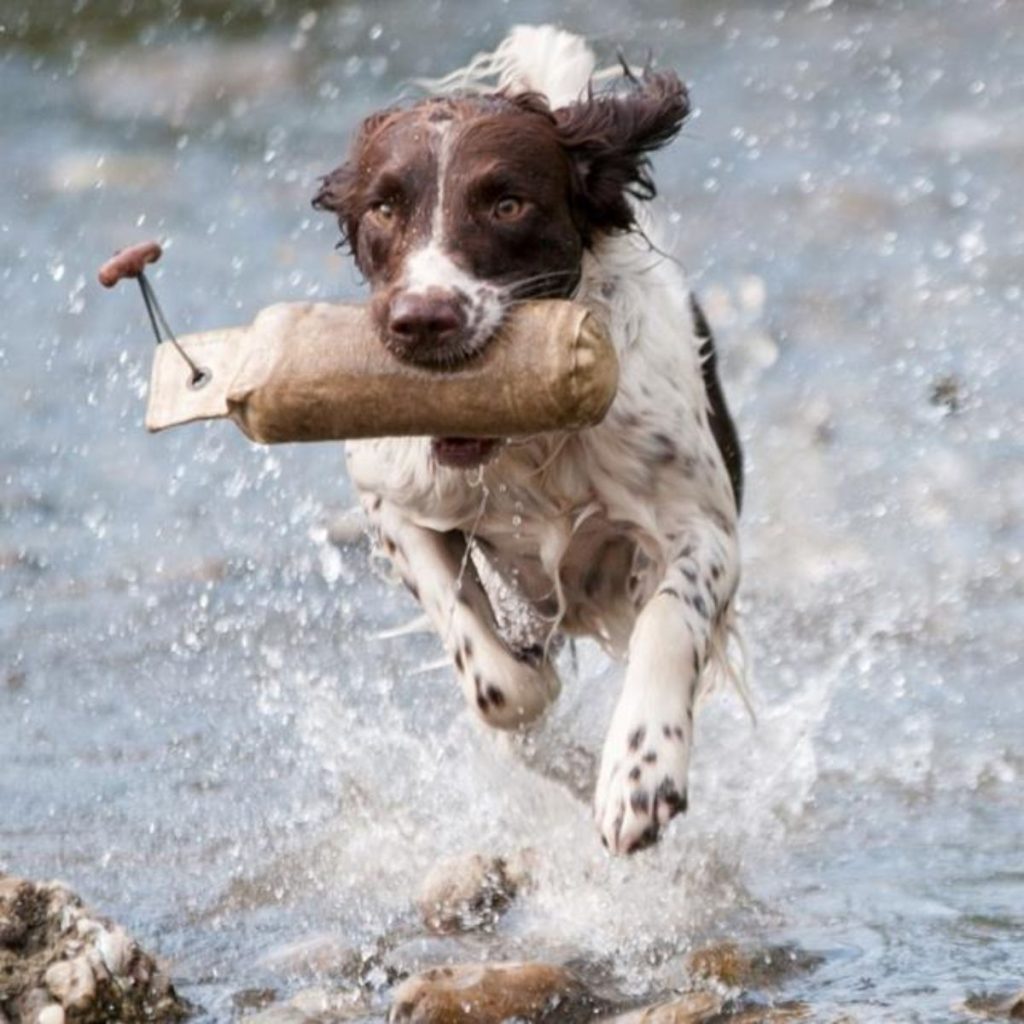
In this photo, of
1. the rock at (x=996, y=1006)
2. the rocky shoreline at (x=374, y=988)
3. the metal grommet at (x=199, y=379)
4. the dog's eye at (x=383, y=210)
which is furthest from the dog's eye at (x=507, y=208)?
the rock at (x=996, y=1006)

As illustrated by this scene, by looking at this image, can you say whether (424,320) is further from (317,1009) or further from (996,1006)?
(996,1006)

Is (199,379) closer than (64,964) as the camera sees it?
No

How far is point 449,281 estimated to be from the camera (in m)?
4.04

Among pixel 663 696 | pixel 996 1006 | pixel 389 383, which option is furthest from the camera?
pixel 663 696

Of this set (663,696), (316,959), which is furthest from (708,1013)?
(316,959)

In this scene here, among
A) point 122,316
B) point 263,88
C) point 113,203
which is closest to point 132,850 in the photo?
point 122,316

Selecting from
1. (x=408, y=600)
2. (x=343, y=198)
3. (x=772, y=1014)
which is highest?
(x=343, y=198)

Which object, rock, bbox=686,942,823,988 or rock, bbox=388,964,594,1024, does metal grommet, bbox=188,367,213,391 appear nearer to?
rock, bbox=388,964,594,1024

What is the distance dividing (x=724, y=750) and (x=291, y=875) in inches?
42.2

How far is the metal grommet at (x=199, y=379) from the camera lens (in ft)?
13.7

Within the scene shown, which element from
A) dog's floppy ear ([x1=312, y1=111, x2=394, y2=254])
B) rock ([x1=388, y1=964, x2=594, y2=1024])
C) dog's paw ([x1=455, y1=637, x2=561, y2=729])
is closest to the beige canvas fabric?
dog's floppy ear ([x1=312, y1=111, x2=394, y2=254])

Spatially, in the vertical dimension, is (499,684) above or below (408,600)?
above

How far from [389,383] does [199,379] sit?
348 millimetres

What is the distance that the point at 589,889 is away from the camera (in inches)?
182
